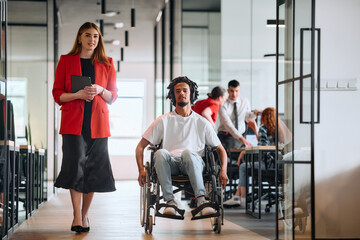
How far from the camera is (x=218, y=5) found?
7672mm

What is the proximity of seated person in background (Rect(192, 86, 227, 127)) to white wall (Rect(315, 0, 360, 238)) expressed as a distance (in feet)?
7.29

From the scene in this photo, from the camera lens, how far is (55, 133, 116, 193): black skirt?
162 inches

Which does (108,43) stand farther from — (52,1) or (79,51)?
(79,51)

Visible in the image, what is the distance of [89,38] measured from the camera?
13.7 feet

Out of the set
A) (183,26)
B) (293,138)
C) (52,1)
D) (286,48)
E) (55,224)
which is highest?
(52,1)

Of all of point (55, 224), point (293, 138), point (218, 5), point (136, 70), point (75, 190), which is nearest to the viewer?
point (293, 138)

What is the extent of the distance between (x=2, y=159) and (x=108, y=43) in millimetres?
10258

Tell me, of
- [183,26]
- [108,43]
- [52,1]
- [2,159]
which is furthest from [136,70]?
[2,159]

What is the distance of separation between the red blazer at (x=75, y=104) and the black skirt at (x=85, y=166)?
2.5 inches

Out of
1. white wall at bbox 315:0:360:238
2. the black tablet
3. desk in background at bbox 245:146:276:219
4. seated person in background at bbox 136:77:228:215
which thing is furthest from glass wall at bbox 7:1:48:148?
white wall at bbox 315:0:360:238

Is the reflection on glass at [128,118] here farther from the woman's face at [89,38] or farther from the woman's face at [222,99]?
the woman's face at [89,38]

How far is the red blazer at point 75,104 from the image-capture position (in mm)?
4121

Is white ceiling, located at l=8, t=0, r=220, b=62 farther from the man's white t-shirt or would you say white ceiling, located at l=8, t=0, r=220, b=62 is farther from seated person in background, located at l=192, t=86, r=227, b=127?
the man's white t-shirt

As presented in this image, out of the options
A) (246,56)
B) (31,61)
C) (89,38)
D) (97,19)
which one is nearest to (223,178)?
(89,38)
